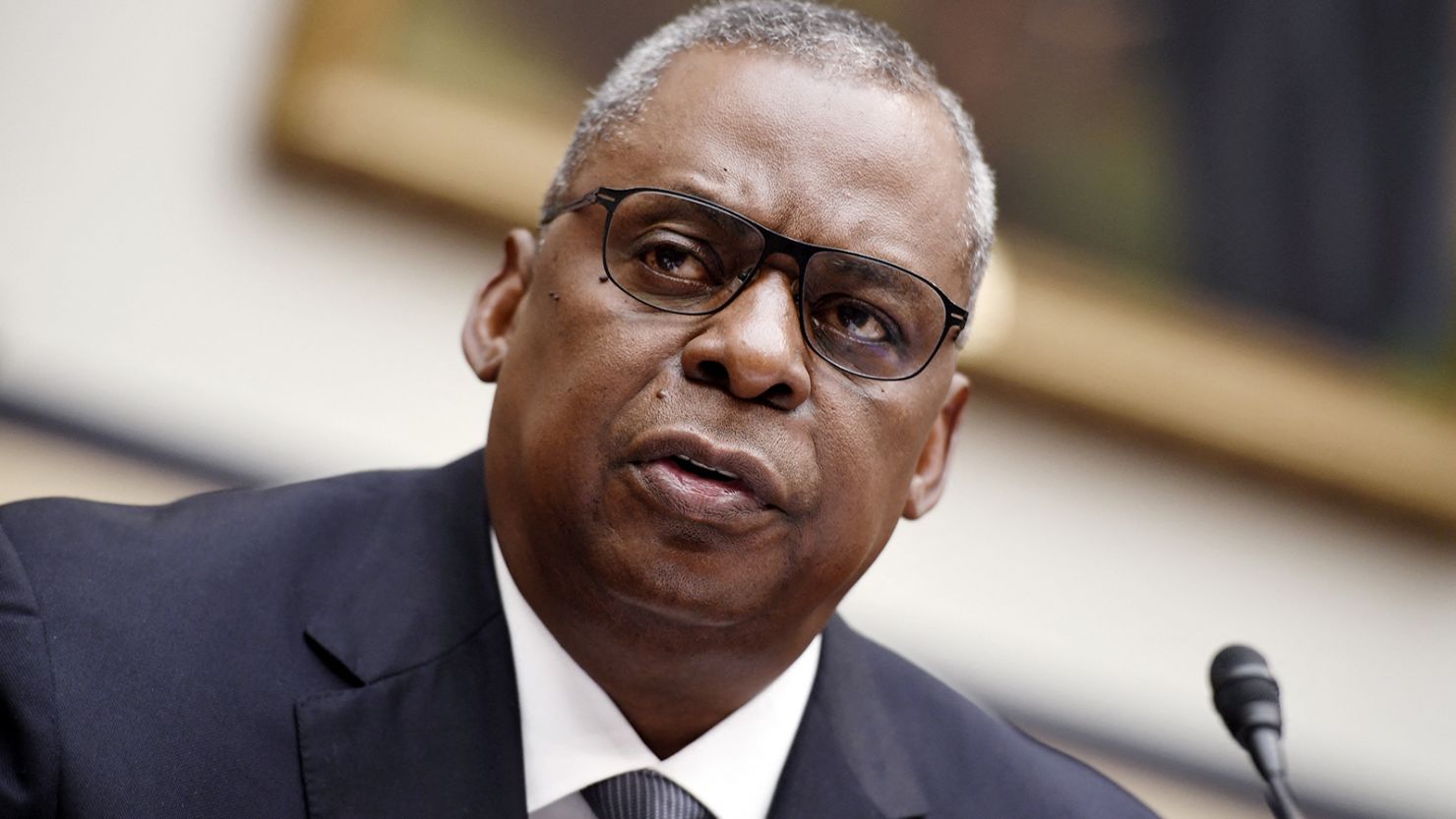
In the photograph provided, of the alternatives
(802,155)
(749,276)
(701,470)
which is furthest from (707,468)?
(802,155)

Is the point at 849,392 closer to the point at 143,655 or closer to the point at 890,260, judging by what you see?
the point at 890,260

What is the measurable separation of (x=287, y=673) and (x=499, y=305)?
0.57 meters

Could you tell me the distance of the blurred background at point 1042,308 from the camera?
358 centimetres

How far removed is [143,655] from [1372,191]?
400cm

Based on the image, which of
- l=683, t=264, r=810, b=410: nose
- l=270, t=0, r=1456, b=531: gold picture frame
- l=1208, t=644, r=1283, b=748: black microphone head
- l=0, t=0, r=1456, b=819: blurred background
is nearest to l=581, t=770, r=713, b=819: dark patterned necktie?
l=683, t=264, r=810, b=410: nose

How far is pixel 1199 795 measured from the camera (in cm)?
428

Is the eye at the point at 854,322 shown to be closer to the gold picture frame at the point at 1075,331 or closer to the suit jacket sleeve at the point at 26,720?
the suit jacket sleeve at the point at 26,720

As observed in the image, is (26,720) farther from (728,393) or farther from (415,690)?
(728,393)

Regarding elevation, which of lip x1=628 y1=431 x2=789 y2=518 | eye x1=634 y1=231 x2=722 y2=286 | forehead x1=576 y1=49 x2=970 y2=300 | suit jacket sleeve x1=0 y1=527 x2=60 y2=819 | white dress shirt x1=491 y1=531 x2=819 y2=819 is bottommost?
suit jacket sleeve x1=0 y1=527 x2=60 y2=819

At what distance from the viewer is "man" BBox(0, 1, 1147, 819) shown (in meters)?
1.61

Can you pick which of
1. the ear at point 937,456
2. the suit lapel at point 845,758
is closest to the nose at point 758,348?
the ear at point 937,456

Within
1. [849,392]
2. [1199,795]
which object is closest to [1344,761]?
[1199,795]

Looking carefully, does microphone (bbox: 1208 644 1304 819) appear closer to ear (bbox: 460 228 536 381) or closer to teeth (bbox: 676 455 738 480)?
teeth (bbox: 676 455 738 480)

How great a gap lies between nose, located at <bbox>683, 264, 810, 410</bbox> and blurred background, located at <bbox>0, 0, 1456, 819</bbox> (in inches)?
85.8
